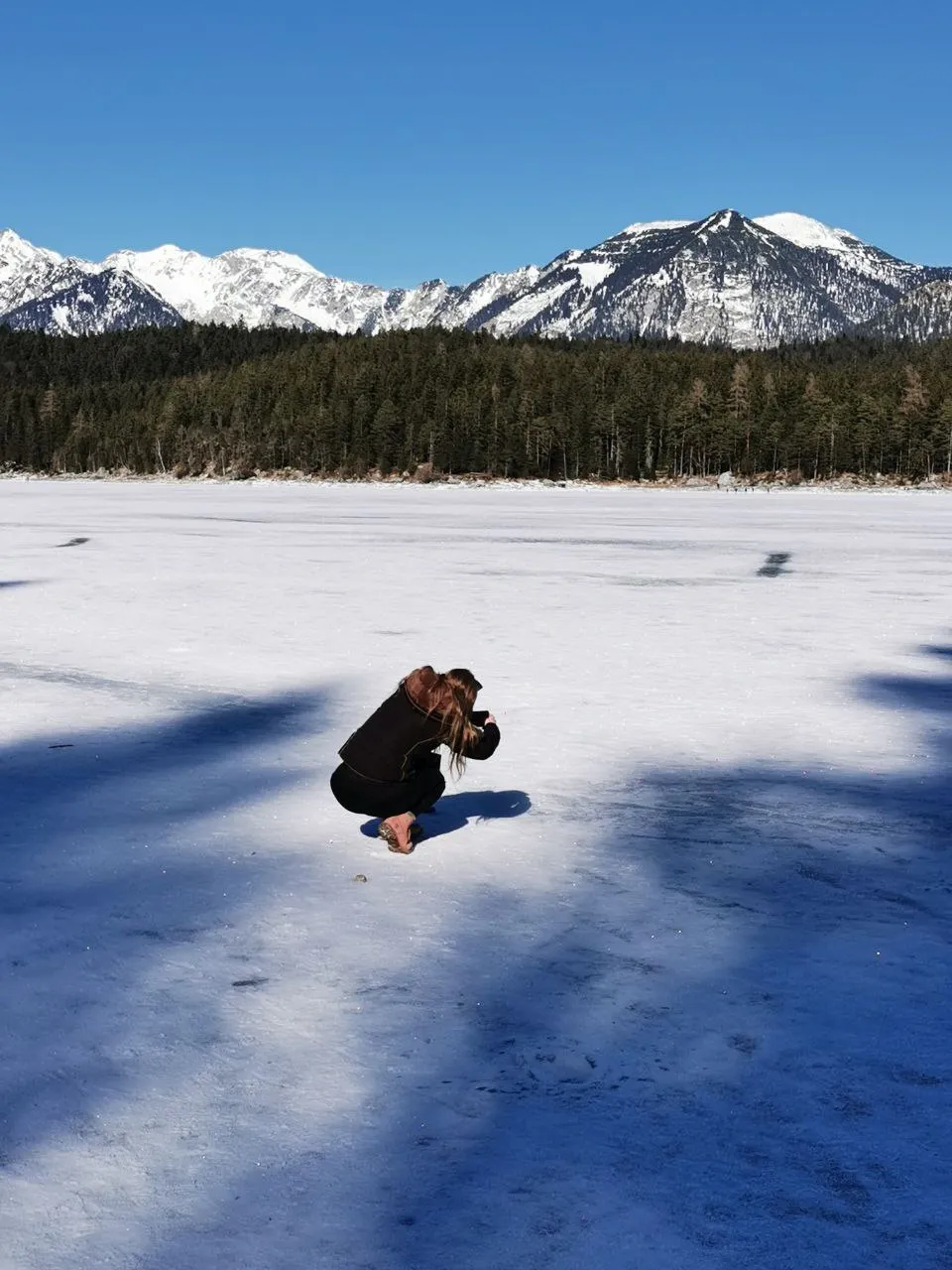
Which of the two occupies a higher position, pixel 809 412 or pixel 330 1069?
pixel 809 412

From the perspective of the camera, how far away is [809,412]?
12325 centimetres

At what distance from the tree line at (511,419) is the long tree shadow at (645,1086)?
387 feet

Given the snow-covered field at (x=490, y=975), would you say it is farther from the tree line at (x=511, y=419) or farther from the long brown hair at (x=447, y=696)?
the tree line at (x=511, y=419)

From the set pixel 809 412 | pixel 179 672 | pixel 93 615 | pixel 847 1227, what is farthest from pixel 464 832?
pixel 809 412

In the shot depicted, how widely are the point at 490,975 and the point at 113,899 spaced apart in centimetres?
185

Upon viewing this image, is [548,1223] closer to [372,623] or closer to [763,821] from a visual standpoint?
[763,821]

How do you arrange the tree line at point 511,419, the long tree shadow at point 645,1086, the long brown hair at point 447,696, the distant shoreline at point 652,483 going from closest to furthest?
the long tree shadow at point 645,1086
the long brown hair at point 447,696
the distant shoreline at point 652,483
the tree line at point 511,419

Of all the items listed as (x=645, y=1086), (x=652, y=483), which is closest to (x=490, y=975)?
(x=645, y=1086)

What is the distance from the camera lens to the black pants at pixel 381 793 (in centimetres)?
596

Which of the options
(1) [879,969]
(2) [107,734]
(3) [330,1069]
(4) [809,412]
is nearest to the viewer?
(3) [330,1069]

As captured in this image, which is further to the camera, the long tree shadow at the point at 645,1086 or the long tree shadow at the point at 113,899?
the long tree shadow at the point at 113,899

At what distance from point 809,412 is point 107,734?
12365cm

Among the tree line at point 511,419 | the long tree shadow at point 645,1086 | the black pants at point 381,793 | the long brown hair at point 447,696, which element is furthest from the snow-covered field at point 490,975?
the tree line at point 511,419

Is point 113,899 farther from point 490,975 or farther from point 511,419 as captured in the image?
point 511,419
